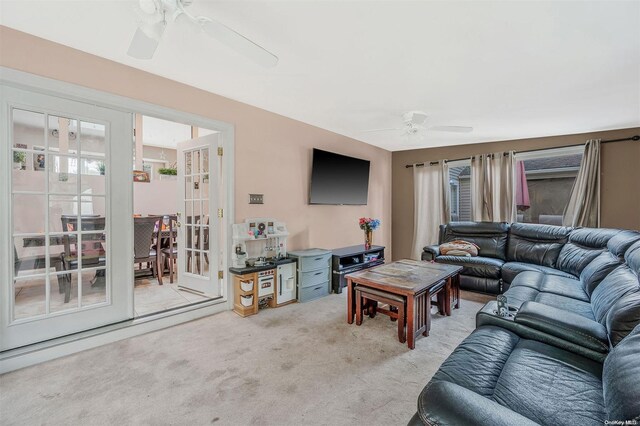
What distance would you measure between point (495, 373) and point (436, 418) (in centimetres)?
70

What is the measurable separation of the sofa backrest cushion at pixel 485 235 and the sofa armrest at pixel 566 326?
8.30 feet

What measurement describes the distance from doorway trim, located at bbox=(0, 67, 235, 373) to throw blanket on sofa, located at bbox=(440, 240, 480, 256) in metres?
3.09

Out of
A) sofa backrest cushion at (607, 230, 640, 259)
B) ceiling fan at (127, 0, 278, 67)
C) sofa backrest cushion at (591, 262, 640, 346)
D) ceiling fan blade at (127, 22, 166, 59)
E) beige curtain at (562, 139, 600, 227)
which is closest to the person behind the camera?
sofa backrest cushion at (591, 262, 640, 346)

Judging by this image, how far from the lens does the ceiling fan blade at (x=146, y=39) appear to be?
1.55 meters

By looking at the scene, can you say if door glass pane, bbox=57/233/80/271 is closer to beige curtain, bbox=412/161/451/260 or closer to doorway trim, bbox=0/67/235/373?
doorway trim, bbox=0/67/235/373

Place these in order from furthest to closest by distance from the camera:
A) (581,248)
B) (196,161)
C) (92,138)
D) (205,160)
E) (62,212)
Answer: (196,161) → (205,160) → (581,248) → (92,138) → (62,212)

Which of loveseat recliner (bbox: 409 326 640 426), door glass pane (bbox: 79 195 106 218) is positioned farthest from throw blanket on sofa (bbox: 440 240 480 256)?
door glass pane (bbox: 79 195 106 218)

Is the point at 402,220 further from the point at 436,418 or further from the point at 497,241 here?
the point at 436,418

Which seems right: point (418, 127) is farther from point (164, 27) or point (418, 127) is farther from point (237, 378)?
point (237, 378)

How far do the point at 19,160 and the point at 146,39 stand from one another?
1.46m

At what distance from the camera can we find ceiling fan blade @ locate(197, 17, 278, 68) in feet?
4.82

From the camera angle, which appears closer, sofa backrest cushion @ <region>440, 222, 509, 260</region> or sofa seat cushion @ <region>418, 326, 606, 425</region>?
sofa seat cushion @ <region>418, 326, 606, 425</region>

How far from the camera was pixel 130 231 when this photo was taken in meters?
2.50

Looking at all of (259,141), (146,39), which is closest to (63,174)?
(146,39)
